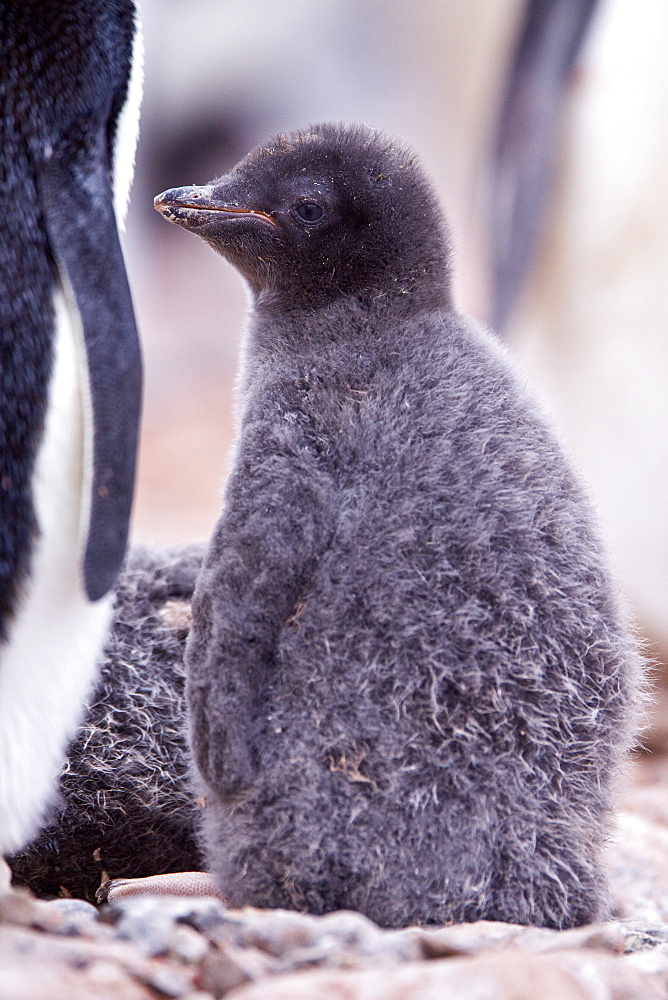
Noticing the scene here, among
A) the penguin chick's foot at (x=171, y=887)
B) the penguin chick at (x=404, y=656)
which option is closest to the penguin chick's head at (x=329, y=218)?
Result: the penguin chick at (x=404, y=656)

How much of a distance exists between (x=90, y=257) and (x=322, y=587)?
473 mm

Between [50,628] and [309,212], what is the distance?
1.99ft

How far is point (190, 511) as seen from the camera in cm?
544

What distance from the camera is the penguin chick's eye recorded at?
1479 millimetres

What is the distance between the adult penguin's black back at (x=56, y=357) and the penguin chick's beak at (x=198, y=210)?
92 millimetres

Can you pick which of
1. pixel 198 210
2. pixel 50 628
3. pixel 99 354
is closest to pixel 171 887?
pixel 50 628

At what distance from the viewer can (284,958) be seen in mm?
1079

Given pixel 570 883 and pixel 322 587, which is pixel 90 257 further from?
pixel 570 883

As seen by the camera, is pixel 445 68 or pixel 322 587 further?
pixel 445 68

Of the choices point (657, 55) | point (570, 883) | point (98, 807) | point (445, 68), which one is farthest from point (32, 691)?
point (445, 68)

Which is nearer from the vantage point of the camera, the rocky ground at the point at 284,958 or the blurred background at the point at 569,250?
the rocky ground at the point at 284,958

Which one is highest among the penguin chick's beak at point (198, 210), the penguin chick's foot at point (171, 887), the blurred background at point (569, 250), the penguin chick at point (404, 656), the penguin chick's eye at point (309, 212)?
the blurred background at point (569, 250)

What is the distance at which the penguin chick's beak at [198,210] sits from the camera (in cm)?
150

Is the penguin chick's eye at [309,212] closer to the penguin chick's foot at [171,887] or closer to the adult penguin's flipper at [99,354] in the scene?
the adult penguin's flipper at [99,354]
